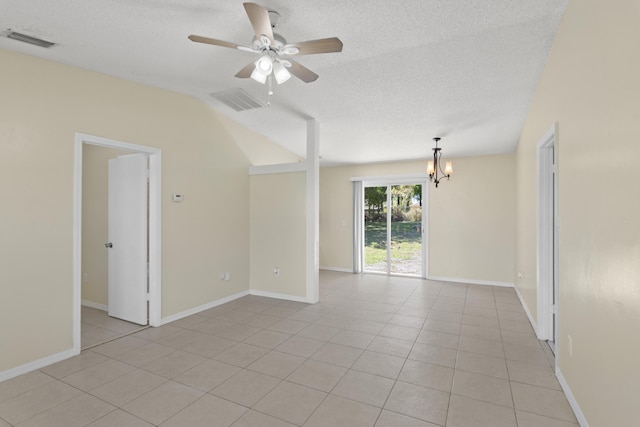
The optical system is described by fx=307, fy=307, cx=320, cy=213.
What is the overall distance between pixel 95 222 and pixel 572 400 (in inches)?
225

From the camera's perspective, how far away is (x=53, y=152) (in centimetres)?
289

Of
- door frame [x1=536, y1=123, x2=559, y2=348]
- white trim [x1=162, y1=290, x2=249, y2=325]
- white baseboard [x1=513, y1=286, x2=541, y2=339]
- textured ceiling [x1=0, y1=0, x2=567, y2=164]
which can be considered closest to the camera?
textured ceiling [x1=0, y1=0, x2=567, y2=164]

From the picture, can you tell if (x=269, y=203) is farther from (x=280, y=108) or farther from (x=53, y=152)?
(x=53, y=152)

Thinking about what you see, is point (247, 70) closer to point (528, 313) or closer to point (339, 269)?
point (528, 313)

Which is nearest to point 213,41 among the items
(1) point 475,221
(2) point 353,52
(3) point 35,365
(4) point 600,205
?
(2) point 353,52

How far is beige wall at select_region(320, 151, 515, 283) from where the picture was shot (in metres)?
5.80

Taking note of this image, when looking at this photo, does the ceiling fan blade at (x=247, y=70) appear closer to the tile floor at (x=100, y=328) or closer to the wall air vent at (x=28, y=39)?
the wall air vent at (x=28, y=39)

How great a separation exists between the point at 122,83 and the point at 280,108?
75.6 inches

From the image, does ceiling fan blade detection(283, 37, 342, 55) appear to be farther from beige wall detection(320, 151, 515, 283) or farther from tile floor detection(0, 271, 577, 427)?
beige wall detection(320, 151, 515, 283)

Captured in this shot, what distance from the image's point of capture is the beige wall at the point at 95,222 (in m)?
4.41

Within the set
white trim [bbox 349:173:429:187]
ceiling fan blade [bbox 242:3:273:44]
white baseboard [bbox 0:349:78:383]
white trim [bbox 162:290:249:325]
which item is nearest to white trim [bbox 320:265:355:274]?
white trim [bbox 349:173:429:187]

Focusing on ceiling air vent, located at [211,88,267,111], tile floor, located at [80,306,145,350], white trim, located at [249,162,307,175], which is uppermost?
ceiling air vent, located at [211,88,267,111]

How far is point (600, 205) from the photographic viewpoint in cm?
171

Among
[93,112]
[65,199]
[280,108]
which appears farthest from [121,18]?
[280,108]
